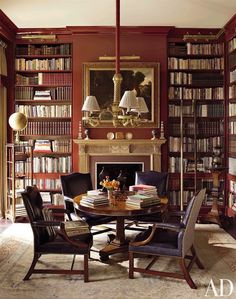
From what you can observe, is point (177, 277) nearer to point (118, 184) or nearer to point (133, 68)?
point (118, 184)

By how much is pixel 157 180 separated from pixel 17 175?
8.22 feet

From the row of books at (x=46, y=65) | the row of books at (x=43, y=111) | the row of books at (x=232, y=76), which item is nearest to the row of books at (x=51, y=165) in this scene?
the row of books at (x=43, y=111)

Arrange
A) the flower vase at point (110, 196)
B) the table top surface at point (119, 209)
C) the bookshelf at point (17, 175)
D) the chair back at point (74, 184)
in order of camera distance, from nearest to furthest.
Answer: the table top surface at point (119, 209) → the flower vase at point (110, 196) → the chair back at point (74, 184) → the bookshelf at point (17, 175)

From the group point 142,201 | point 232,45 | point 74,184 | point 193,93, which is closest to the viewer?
point 142,201

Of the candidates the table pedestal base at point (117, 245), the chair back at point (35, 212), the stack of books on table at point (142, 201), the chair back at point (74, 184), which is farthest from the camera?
the chair back at point (74, 184)

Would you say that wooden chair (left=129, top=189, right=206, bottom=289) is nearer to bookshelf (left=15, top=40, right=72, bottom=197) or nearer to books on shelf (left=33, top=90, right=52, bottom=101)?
bookshelf (left=15, top=40, right=72, bottom=197)

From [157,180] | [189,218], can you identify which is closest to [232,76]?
[157,180]

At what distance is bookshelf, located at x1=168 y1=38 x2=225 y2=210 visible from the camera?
662 centimetres

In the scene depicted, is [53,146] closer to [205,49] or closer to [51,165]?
[51,165]

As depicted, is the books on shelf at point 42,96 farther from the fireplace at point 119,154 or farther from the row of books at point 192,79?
the row of books at point 192,79

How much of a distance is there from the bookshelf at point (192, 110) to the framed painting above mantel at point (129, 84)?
29 centimetres

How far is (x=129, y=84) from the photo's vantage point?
658 cm

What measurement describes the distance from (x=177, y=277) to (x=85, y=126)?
3.57m

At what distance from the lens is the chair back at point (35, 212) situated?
3.66 meters
